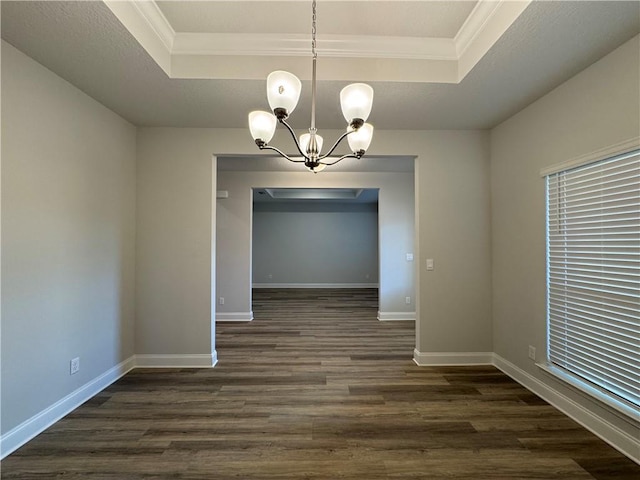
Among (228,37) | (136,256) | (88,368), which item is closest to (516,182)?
(228,37)

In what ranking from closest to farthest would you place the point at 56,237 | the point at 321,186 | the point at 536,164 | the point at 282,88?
the point at 282,88, the point at 56,237, the point at 536,164, the point at 321,186

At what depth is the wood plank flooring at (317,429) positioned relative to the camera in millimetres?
1836

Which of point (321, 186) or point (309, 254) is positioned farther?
point (309, 254)

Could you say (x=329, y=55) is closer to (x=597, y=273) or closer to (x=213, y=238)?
(x=213, y=238)

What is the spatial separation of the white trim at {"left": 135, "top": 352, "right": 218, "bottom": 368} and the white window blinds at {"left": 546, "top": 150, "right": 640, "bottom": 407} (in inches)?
132

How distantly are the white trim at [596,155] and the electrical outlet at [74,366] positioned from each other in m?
4.23

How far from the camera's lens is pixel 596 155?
6.98 ft

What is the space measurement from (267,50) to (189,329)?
283cm

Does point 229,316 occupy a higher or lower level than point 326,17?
lower

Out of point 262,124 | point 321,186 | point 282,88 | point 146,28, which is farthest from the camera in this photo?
point 321,186

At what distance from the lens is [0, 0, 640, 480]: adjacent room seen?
1908mm

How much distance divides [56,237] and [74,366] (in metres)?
1.07

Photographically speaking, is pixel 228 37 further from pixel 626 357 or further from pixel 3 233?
pixel 626 357

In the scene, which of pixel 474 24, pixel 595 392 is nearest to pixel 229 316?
pixel 595 392
